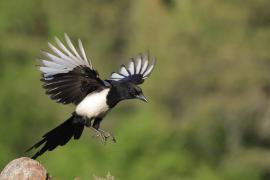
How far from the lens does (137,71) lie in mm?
11070

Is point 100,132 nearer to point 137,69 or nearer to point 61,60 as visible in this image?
point 61,60

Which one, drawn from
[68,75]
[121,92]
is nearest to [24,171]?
[68,75]

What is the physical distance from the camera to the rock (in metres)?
8.06

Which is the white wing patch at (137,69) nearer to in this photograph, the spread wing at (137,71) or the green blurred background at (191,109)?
the spread wing at (137,71)

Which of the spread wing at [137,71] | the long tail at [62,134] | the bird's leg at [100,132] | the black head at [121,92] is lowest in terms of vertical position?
the long tail at [62,134]

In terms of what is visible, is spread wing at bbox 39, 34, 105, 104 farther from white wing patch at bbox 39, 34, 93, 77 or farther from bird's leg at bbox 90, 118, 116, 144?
bird's leg at bbox 90, 118, 116, 144

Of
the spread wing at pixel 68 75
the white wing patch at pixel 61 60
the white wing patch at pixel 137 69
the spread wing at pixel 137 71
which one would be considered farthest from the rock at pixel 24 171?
the white wing patch at pixel 137 69

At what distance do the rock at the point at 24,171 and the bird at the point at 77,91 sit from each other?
4.78 ft

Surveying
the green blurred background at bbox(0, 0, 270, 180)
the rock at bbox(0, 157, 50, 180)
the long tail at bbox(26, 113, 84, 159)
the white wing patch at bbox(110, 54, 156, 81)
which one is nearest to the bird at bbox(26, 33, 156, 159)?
the long tail at bbox(26, 113, 84, 159)

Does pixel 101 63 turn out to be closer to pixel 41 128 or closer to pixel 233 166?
pixel 41 128

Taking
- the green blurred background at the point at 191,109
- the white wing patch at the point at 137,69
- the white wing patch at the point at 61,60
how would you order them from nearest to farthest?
the white wing patch at the point at 61,60
the white wing patch at the point at 137,69
the green blurred background at the point at 191,109

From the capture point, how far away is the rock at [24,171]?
26.5ft

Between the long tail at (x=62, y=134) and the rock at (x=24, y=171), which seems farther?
the long tail at (x=62, y=134)

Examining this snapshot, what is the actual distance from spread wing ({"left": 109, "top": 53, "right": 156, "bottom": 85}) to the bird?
1.47 feet
